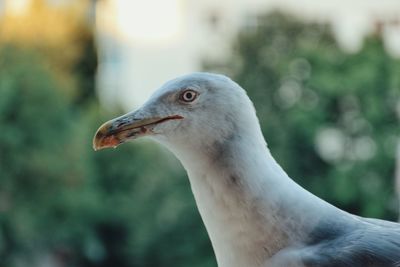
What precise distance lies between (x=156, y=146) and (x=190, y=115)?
4.19m

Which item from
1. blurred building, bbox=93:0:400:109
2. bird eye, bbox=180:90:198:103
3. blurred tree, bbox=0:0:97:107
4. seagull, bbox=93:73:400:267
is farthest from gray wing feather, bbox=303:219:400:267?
blurred building, bbox=93:0:400:109

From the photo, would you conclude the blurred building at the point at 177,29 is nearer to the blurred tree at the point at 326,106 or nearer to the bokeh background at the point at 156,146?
the bokeh background at the point at 156,146

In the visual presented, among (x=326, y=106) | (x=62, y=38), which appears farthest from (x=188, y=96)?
(x=62, y=38)

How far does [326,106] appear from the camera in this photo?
16.4 ft

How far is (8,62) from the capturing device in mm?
4285

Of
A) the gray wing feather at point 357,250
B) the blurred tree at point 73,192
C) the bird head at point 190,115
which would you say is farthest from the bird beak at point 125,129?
the blurred tree at point 73,192

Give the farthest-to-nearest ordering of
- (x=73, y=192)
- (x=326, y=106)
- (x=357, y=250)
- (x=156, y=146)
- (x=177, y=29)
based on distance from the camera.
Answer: (x=177, y=29), (x=326, y=106), (x=156, y=146), (x=73, y=192), (x=357, y=250)

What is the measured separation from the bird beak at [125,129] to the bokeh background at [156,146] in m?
3.40

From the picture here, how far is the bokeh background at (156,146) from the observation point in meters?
4.06

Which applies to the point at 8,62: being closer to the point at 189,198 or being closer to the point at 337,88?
the point at 189,198

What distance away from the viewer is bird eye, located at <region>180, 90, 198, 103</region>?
541mm

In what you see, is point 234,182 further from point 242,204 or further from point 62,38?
point 62,38

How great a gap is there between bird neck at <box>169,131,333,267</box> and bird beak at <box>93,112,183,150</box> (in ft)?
0.08

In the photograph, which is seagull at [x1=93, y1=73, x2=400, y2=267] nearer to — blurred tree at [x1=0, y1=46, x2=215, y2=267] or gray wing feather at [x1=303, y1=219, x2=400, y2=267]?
gray wing feather at [x1=303, y1=219, x2=400, y2=267]
